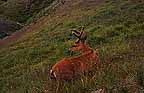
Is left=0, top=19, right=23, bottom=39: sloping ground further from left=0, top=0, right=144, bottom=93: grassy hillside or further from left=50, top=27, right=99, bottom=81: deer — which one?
left=50, top=27, right=99, bottom=81: deer

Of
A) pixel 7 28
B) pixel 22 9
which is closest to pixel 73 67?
pixel 7 28

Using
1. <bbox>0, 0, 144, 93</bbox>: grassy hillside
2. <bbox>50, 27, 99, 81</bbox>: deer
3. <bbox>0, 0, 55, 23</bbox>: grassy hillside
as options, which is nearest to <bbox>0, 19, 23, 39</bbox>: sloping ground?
<bbox>0, 0, 55, 23</bbox>: grassy hillside

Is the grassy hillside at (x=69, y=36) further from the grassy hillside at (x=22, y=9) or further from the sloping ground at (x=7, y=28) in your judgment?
the grassy hillside at (x=22, y=9)

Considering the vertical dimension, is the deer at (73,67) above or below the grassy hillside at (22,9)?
above

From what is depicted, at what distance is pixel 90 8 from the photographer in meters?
34.9

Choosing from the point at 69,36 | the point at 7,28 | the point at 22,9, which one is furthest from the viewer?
the point at 22,9

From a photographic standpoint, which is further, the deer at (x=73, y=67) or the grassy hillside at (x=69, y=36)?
the grassy hillside at (x=69, y=36)

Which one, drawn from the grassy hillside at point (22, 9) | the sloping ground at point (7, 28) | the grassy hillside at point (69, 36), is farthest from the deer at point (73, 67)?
the grassy hillside at point (22, 9)

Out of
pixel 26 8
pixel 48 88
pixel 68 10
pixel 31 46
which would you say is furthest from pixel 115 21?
pixel 26 8

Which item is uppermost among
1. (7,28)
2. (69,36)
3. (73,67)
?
(73,67)

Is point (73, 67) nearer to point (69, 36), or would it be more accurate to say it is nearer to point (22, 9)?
point (69, 36)

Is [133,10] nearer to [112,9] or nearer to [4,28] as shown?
[112,9]

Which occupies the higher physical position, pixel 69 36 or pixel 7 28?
pixel 69 36

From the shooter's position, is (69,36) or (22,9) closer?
(69,36)
